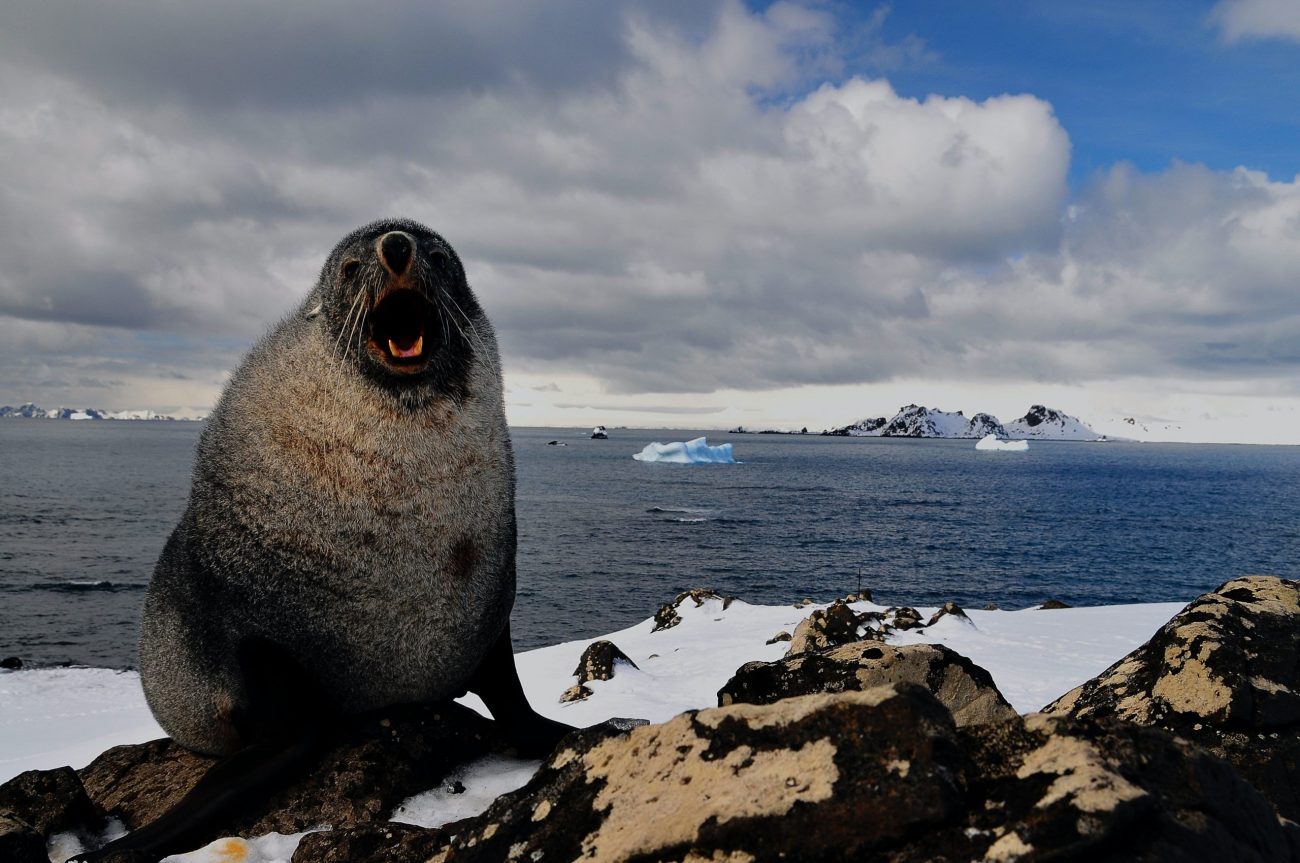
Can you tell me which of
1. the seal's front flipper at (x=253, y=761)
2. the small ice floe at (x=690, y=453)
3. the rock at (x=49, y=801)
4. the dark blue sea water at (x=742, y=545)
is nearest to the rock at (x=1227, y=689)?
the seal's front flipper at (x=253, y=761)

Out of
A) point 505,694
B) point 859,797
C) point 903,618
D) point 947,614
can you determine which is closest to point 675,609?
point 903,618

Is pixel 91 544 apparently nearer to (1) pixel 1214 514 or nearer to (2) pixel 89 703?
(2) pixel 89 703

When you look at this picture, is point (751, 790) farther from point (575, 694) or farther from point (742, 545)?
point (742, 545)

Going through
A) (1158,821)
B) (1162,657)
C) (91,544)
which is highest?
(1158,821)

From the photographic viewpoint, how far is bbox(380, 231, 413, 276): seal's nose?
468 cm

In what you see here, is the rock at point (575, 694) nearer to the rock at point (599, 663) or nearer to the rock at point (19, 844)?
the rock at point (599, 663)

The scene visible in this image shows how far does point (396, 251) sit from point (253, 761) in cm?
281

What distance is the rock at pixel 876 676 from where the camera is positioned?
525 centimetres

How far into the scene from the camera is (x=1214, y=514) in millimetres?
73750

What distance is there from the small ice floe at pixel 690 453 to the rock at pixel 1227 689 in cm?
11136

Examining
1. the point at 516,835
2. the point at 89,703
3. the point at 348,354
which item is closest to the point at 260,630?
the point at 348,354

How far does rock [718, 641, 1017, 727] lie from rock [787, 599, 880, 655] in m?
6.25

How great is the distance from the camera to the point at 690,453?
122 m

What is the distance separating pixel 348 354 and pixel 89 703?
1691 centimetres
